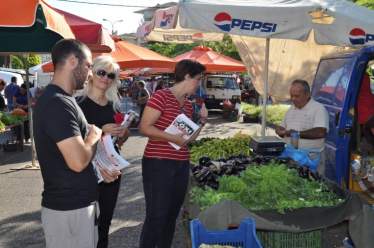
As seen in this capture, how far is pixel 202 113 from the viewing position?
15.6ft

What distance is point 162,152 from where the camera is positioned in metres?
4.04

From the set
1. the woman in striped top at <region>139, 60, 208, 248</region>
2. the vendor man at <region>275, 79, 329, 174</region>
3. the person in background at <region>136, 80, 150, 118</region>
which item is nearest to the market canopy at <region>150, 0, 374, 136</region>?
the vendor man at <region>275, 79, 329, 174</region>

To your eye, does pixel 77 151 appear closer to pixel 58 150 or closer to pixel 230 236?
pixel 58 150

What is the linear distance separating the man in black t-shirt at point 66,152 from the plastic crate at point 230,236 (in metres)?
0.71

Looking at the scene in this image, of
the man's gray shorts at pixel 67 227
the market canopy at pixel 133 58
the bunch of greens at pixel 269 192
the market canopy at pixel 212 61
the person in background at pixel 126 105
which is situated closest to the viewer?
the man's gray shorts at pixel 67 227

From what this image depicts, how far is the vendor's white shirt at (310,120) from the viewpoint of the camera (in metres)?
5.62

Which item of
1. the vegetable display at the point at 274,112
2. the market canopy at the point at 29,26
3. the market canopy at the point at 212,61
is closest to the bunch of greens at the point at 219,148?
the market canopy at the point at 29,26

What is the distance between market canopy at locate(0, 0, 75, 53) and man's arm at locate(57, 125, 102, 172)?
4.49 feet

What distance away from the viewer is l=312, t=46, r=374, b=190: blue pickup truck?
539cm

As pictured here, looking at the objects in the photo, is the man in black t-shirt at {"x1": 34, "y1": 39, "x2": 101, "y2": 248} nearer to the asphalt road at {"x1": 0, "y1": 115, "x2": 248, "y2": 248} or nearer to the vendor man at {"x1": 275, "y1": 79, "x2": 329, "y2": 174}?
the asphalt road at {"x1": 0, "y1": 115, "x2": 248, "y2": 248}

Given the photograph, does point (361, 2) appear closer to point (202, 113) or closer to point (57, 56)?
point (202, 113)

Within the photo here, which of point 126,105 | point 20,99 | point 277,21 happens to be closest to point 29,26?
point 277,21

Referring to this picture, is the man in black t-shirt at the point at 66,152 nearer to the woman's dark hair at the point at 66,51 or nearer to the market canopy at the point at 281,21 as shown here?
the woman's dark hair at the point at 66,51

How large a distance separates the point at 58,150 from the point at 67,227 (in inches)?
20.0
